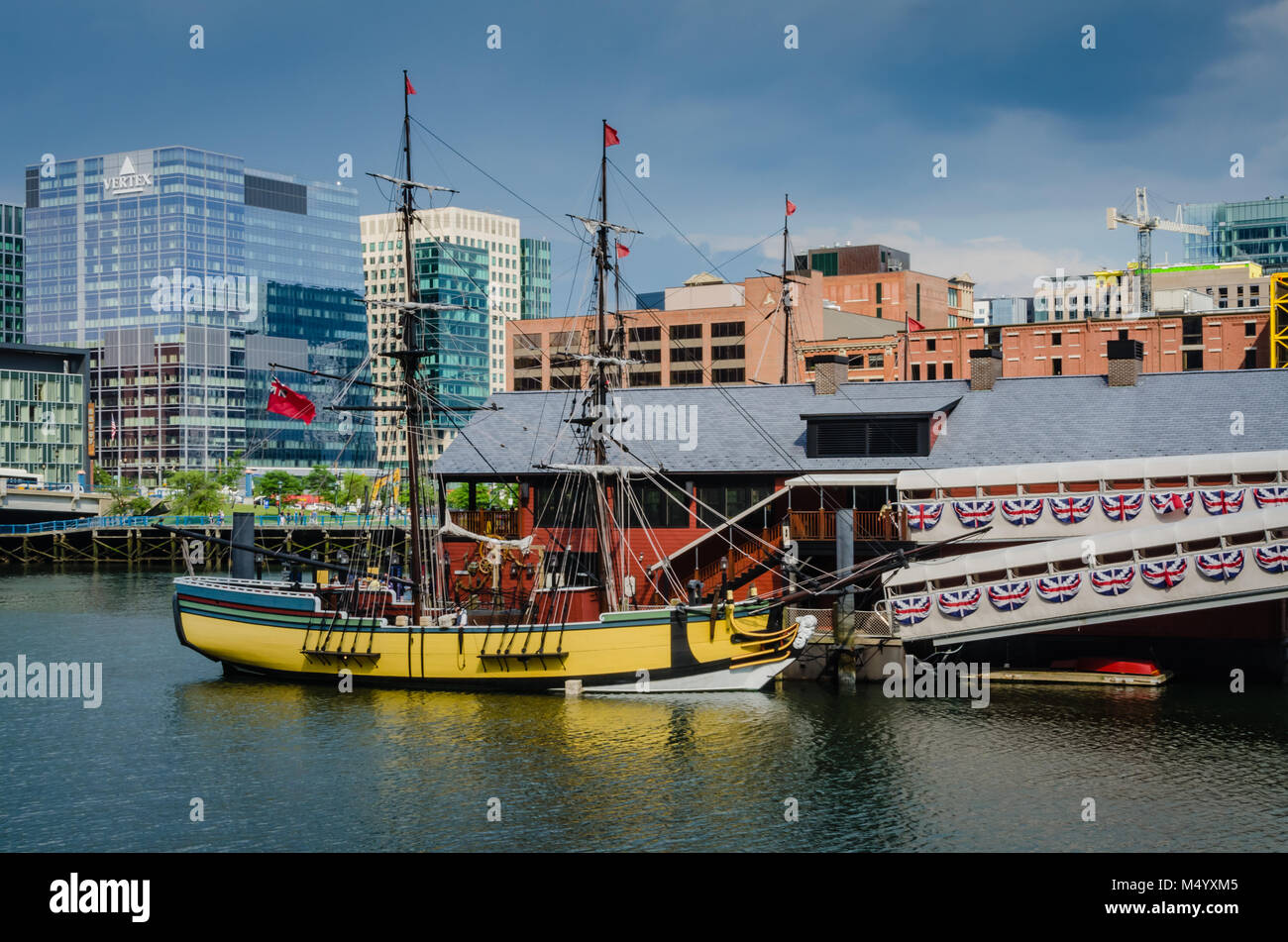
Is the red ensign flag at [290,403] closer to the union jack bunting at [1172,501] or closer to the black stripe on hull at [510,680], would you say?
the black stripe on hull at [510,680]

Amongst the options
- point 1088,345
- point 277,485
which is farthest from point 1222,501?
point 277,485

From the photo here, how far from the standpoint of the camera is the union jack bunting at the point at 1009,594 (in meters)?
46.0

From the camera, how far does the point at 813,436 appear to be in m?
55.1

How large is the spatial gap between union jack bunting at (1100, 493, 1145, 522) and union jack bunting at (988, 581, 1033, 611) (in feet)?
14.5

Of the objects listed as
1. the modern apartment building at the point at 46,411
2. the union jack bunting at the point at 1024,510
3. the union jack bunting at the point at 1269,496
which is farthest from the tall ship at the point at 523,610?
the modern apartment building at the point at 46,411

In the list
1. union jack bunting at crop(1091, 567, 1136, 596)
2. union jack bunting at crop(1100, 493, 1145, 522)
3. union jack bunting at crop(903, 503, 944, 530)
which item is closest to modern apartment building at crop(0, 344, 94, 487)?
union jack bunting at crop(903, 503, 944, 530)

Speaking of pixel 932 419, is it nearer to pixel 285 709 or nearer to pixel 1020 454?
pixel 1020 454

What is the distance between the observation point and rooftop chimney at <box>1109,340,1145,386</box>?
186 feet
